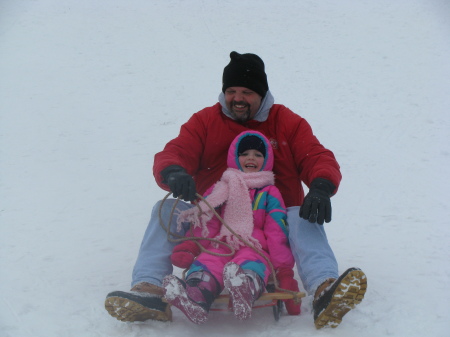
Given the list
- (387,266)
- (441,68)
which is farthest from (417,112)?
(387,266)

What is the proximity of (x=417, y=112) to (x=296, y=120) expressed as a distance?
4716 mm

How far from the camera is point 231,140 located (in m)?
3.42

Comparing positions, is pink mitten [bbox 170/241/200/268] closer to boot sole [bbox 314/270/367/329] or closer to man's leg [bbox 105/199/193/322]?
man's leg [bbox 105/199/193/322]

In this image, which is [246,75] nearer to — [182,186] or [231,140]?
[231,140]

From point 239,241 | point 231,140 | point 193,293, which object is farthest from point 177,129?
point 193,293

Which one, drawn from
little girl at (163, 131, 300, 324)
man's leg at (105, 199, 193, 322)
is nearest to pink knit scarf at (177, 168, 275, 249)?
little girl at (163, 131, 300, 324)

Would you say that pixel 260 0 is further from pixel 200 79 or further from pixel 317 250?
pixel 317 250

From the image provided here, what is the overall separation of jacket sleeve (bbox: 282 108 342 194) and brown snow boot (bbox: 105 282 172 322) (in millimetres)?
1057

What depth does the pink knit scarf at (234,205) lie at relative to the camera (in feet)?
9.36

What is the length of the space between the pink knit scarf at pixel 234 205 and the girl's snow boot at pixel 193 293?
0.36 meters

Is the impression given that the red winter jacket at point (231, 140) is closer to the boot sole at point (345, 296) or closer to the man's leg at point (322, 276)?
the man's leg at point (322, 276)

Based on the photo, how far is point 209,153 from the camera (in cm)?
341

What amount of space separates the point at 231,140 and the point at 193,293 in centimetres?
130

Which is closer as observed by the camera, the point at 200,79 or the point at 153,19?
the point at 200,79
